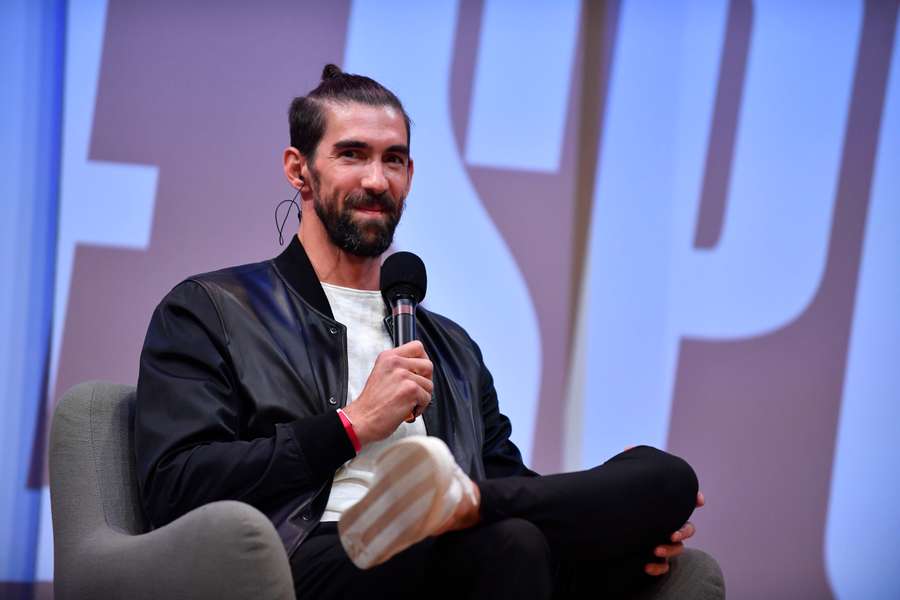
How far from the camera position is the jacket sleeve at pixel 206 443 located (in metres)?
1.61

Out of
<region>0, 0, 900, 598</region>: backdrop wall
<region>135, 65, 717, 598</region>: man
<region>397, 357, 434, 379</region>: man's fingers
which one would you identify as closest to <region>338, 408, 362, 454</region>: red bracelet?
<region>135, 65, 717, 598</region>: man

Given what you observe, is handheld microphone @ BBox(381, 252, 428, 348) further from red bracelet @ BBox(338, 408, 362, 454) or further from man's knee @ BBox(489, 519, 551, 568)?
man's knee @ BBox(489, 519, 551, 568)

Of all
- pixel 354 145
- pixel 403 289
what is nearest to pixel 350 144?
pixel 354 145

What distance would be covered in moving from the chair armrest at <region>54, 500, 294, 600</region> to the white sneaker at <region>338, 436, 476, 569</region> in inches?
4.3

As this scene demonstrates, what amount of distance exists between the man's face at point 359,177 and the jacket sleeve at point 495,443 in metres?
0.36

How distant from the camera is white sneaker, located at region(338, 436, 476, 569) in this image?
134cm

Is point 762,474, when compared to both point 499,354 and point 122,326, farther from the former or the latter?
point 122,326

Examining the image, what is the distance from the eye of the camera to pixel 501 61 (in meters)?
3.00

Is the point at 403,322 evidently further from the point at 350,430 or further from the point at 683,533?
the point at 683,533

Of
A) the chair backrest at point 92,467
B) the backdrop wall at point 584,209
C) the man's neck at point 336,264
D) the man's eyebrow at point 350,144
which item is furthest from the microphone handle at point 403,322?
the backdrop wall at point 584,209

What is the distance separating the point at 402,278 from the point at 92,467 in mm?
586

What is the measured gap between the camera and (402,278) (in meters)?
1.85

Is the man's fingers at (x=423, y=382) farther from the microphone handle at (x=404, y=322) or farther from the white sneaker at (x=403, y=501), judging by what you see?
the white sneaker at (x=403, y=501)

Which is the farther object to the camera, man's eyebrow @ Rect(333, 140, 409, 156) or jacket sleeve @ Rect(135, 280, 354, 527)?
man's eyebrow @ Rect(333, 140, 409, 156)
